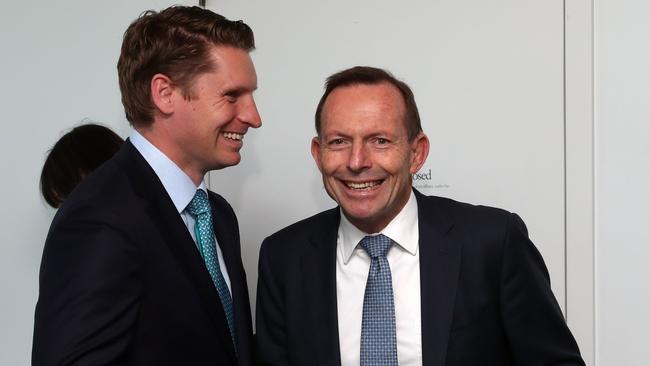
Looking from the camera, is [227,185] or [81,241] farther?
[227,185]

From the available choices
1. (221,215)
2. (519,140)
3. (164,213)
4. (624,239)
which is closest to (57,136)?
(221,215)

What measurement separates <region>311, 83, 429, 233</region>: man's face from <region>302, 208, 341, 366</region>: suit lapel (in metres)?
0.12

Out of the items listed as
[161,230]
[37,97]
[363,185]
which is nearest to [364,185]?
[363,185]

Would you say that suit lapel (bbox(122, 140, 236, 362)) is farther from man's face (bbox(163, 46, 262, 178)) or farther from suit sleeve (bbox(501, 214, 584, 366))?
suit sleeve (bbox(501, 214, 584, 366))

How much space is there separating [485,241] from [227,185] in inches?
45.2

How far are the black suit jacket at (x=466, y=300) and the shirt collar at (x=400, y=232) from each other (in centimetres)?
3

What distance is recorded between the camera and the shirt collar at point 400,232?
5.58 ft

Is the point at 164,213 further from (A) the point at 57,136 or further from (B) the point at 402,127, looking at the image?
(A) the point at 57,136

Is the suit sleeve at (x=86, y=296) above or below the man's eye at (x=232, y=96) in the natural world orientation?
below

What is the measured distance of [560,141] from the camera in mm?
2109

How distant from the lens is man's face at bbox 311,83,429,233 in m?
1.65

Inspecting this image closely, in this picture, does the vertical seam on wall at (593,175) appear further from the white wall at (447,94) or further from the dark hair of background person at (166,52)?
the dark hair of background person at (166,52)

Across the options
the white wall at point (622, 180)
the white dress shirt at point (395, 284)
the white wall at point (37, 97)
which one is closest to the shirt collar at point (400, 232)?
the white dress shirt at point (395, 284)

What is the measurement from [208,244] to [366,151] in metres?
0.44
